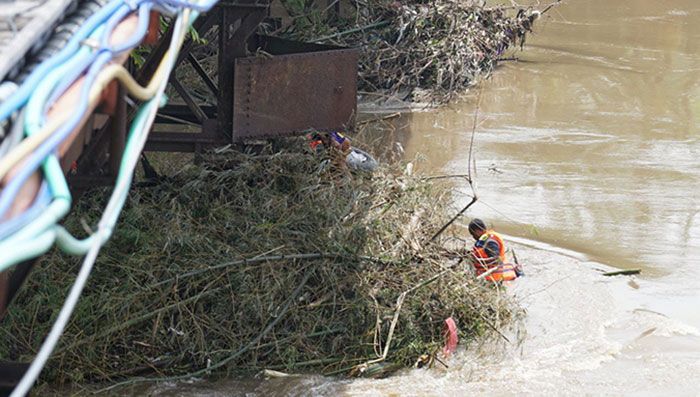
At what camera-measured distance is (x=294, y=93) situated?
29.8 ft

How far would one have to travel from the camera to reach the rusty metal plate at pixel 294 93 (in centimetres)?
887

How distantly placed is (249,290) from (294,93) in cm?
191

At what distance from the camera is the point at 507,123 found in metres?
16.2

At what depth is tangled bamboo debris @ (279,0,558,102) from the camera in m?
16.9

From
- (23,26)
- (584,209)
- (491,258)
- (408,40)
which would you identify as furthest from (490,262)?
(408,40)

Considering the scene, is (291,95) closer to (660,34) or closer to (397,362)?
(397,362)

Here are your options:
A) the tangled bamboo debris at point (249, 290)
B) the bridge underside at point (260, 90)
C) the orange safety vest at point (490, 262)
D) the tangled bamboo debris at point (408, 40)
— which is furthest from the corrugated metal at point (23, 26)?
the tangled bamboo debris at point (408, 40)

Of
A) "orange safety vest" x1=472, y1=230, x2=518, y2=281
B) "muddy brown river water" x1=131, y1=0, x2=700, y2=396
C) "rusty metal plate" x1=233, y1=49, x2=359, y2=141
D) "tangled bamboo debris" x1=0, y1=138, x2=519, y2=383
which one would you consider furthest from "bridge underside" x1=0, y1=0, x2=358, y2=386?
"muddy brown river water" x1=131, y1=0, x2=700, y2=396

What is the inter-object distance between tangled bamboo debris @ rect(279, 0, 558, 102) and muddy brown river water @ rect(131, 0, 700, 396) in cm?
59

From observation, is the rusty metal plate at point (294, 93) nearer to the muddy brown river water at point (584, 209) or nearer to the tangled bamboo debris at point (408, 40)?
the muddy brown river water at point (584, 209)

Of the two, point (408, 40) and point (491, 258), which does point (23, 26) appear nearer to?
point (491, 258)

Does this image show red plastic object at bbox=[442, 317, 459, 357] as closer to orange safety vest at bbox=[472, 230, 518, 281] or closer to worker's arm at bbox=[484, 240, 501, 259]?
orange safety vest at bbox=[472, 230, 518, 281]

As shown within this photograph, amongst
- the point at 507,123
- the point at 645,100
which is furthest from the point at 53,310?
the point at 645,100

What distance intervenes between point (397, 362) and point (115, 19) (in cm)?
547
